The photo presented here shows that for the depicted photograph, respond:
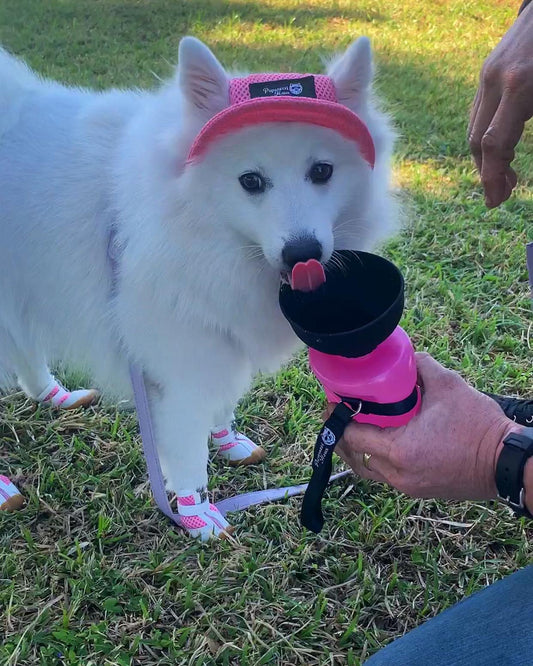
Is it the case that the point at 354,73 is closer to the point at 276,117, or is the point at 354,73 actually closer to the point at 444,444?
the point at 276,117

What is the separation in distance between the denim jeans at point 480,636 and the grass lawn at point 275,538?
44 centimetres

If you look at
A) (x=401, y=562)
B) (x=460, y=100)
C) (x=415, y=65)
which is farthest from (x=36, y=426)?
(x=415, y=65)

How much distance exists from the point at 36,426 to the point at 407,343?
172 centimetres

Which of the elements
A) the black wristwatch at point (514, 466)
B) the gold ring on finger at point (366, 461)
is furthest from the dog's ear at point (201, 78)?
the black wristwatch at point (514, 466)

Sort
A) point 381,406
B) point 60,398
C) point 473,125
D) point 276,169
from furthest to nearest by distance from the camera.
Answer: point 60,398 → point 473,125 → point 276,169 → point 381,406

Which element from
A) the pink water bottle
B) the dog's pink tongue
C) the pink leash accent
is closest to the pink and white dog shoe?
the pink leash accent

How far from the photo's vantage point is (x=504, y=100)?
5.27ft

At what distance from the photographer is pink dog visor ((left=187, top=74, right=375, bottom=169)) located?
142 cm

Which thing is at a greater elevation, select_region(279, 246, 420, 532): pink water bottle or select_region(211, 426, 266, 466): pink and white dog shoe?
select_region(279, 246, 420, 532): pink water bottle

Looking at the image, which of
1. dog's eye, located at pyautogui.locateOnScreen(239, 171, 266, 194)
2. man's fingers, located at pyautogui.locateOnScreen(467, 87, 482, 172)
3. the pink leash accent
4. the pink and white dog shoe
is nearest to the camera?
dog's eye, located at pyautogui.locateOnScreen(239, 171, 266, 194)

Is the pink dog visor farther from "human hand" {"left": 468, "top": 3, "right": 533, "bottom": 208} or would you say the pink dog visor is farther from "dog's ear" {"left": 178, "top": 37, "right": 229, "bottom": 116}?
"human hand" {"left": 468, "top": 3, "right": 533, "bottom": 208}

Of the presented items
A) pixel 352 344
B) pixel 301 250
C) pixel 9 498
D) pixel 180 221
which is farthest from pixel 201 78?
pixel 9 498

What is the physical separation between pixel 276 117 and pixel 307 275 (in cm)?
36

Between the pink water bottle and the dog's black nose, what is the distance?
0.02m
